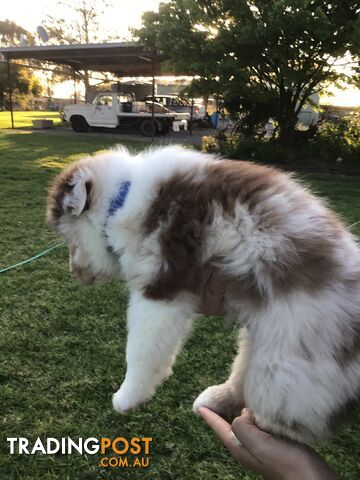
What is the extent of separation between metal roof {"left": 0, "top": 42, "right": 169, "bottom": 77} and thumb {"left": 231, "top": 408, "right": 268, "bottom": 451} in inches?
640

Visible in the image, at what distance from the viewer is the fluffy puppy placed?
69.1 inches

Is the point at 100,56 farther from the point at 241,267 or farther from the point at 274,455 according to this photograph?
the point at 274,455

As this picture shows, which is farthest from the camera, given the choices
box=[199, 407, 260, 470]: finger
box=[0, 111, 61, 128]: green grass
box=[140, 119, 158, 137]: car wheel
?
box=[0, 111, 61, 128]: green grass

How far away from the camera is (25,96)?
5275 cm

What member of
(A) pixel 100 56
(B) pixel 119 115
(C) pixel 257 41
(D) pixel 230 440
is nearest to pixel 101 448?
(D) pixel 230 440

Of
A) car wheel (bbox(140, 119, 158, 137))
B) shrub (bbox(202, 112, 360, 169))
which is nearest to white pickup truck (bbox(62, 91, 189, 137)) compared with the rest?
car wheel (bbox(140, 119, 158, 137))

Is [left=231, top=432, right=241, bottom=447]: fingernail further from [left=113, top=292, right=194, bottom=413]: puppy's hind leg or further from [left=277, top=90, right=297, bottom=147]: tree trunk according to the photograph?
[left=277, top=90, right=297, bottom=147]: tree trunk

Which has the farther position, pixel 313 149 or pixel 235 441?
pixel 313 149

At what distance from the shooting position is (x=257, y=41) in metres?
11.0

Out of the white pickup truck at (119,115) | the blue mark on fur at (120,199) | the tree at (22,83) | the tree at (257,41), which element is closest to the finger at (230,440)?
the blue mark on fur at (120,199)

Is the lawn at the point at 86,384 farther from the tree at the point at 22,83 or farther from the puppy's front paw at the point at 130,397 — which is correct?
the tree at the point at 22,83

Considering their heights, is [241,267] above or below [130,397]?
above

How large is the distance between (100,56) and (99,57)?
63 cm

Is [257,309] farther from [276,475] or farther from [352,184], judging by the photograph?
[352,184]
